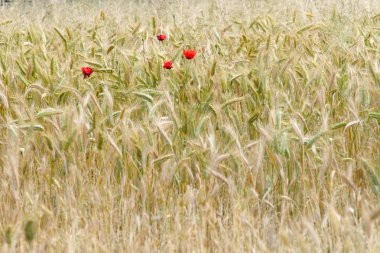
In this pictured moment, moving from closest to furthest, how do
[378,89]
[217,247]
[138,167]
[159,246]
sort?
[217,247] → [159,246] → [138,167] → [378,89]

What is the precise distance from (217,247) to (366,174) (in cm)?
59

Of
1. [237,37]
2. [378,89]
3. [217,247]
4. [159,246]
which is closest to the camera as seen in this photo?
[217,247]

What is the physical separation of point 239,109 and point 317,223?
0.76 metres

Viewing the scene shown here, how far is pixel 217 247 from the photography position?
70.9 inches

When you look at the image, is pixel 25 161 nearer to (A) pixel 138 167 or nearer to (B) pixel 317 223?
(A) pixel 138 167

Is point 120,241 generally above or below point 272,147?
below

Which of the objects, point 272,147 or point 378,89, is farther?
point 378,89

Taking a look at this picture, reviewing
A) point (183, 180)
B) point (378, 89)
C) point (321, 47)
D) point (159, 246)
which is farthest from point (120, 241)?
point (321, 47)

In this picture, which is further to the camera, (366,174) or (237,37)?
(237,37)

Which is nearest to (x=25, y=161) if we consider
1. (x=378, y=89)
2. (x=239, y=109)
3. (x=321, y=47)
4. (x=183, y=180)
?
(x=183, y=180)

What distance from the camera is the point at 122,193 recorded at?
2.03 meters

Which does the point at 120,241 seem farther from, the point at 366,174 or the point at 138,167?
the point at 366,174

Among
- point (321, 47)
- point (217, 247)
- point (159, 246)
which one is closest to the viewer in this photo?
point (217, 247)

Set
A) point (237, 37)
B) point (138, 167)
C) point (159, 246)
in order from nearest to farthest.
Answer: point (159, 246)
point (138, 167)
point (237, 37)
